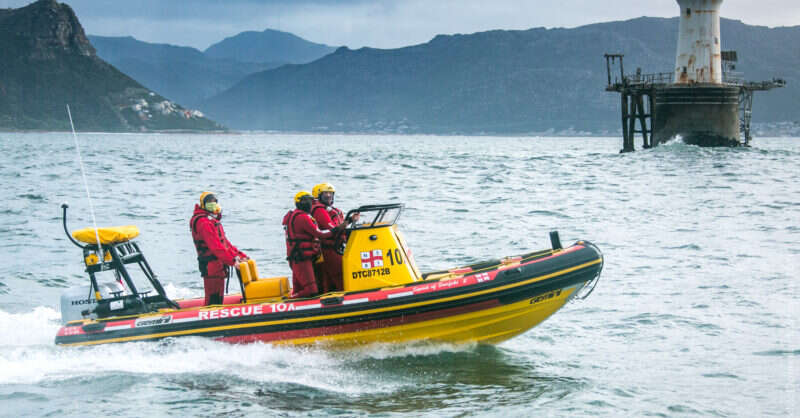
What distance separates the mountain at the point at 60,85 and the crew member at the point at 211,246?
512 ft

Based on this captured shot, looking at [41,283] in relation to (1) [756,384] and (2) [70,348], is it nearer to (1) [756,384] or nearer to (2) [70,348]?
(2) [70,348]

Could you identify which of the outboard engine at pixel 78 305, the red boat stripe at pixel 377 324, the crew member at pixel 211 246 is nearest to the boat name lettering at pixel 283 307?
the red boat stripe at pixel 377 324

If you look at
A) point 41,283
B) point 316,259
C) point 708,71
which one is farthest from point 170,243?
point 708,71

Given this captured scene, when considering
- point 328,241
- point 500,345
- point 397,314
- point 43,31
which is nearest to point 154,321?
point 328,241

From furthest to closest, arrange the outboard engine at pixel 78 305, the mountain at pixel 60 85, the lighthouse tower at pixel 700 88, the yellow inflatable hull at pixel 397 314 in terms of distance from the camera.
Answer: the mountain at pixel 60 85 → the lighthouse tower at pixel 700 88 → the outboard engine at pixel 78 305 → the yellow inflatable hull at pixel 397 314

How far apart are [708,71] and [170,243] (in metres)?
34.9

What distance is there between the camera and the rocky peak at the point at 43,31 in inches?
7032

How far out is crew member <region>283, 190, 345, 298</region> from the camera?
30.7 ft

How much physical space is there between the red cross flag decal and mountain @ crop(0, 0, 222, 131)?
157 metres

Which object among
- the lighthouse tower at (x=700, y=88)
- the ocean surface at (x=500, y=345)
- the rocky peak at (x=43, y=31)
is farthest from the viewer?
the rocky peak at (x=43, y=31)

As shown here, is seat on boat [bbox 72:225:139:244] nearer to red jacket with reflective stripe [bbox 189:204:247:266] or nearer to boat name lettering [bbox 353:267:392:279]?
red jacket with reflective stripe [bbox 189:204:247:266]

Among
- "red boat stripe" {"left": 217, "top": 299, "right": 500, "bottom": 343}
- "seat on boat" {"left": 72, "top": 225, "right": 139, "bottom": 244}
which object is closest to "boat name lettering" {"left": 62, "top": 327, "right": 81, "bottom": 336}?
"seat on boat" {"left": 72, "top": 225, "right": 139, "bottom": 244}

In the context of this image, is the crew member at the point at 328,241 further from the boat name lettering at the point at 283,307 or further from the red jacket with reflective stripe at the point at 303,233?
the boat name lettering at the point at 283,307

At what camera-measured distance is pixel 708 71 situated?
44094mm
